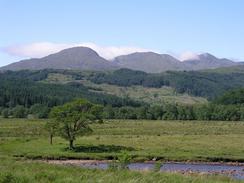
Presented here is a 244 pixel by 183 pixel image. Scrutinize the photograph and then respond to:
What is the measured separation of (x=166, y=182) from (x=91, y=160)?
1780 inches

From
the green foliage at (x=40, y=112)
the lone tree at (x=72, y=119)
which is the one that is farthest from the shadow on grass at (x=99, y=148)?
the green foliage at (x=40, y=112)

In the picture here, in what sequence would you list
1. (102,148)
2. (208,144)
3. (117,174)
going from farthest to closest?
(208,144) → (102,148) → (117,174)

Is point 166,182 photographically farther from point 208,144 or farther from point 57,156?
point 208,144

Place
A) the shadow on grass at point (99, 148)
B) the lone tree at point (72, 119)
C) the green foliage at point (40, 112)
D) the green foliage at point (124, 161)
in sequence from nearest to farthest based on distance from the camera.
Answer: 1. the green foliage at point (124, 161)
2. the shadow on grass at point (99, 148)
3. the lone tree at point (72, 119)
4. the green foliage at point (40, 112)

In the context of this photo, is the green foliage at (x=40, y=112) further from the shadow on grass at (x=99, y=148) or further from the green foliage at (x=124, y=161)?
the green foliage at (x=124, y=161)

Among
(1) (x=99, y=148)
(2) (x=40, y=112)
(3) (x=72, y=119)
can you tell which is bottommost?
(1) (x=99, y=148)

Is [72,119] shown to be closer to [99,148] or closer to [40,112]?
[99,148]

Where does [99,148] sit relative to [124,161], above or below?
below

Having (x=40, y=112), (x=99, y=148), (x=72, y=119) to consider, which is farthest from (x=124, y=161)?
(x=40, y=112)

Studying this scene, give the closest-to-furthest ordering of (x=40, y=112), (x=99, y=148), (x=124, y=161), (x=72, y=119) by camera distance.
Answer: (x=124, y=161)
(x=99, y=148)
(x=72, y=119)
(x=40, y=112)

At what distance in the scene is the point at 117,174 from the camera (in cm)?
1836

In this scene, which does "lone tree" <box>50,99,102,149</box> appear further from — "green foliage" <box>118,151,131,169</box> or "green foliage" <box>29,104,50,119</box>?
"green foliage" <box>29,104,50,119</box>

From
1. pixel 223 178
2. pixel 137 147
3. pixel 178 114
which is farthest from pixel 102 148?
pixel 178 114

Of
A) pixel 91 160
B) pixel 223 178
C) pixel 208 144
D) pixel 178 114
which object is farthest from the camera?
pixel 178 114
